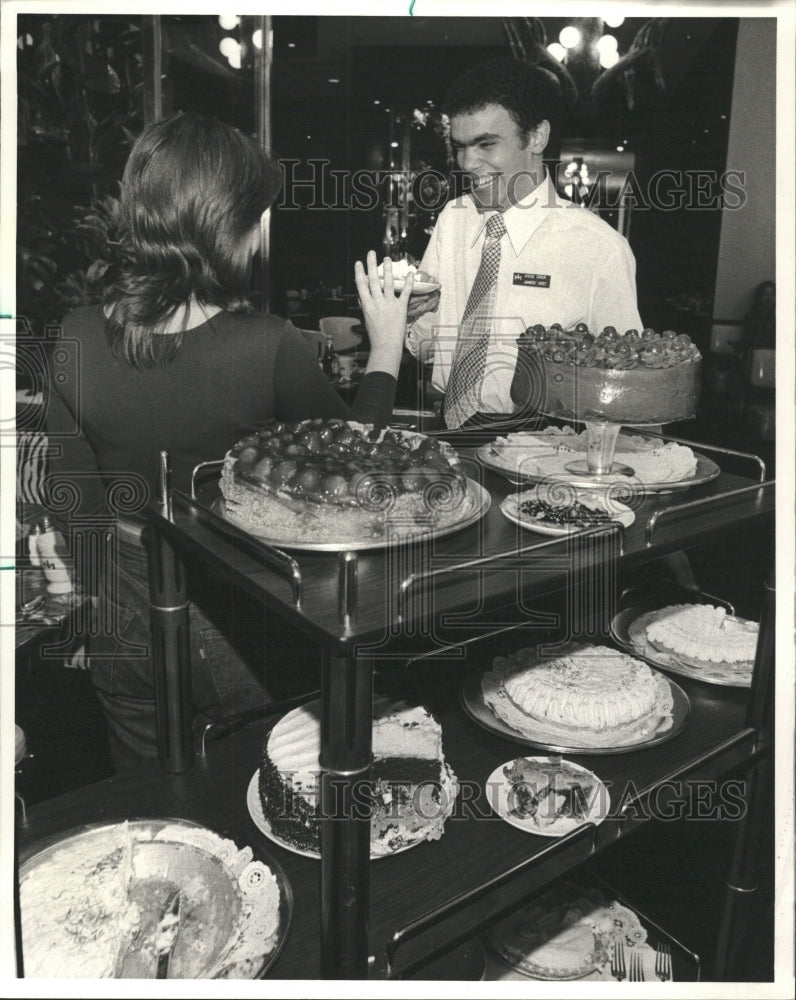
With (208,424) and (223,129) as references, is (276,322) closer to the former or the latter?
(208,424)

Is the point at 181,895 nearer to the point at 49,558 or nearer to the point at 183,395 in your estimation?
the point at 183,395

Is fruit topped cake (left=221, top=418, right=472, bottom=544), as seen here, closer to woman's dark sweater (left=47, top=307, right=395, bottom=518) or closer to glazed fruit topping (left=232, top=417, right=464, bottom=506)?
glazed fruit topping (left=232, top=417, right=464, bottom=506)

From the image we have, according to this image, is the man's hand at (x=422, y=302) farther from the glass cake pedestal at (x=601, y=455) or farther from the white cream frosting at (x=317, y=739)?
the white cream frosting at (x=317, y=739)

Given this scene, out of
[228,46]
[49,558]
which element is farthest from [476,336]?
[228,46]

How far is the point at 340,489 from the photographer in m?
1.07

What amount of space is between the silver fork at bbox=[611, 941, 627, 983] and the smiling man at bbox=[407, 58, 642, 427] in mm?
1830

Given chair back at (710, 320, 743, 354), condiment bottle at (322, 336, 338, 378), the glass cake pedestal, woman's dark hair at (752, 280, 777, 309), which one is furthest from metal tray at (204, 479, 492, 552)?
woman's dark hair at (752, 280, 777, 309)

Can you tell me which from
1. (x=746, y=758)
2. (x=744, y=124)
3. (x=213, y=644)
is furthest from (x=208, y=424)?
(x=744, y=124)

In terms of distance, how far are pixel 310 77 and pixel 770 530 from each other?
4.82 meters

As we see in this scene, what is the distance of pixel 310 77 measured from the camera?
17.1 feet

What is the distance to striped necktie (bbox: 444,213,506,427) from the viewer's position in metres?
3.37

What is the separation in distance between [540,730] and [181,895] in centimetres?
62

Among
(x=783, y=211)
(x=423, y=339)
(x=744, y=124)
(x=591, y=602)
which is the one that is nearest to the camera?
(x=783, y=211)

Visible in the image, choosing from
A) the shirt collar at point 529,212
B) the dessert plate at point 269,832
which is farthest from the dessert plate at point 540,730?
the shirt collar at point 529,212
